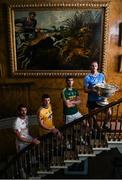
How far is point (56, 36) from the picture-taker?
Result: 802 cm

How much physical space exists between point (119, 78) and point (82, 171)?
9.73 feet

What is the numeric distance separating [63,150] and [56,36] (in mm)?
3123

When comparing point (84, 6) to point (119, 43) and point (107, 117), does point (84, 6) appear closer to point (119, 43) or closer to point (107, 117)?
point (119, 43)

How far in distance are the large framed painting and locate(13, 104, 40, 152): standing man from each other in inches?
83.3

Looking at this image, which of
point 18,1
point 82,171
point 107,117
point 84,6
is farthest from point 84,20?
point 82,171

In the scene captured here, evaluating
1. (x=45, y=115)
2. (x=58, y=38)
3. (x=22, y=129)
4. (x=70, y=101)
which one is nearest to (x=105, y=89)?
(x=70, y=101)

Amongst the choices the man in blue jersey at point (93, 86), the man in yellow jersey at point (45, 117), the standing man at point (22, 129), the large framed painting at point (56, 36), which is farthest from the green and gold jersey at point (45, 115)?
the large framed painting at point (56, 36)

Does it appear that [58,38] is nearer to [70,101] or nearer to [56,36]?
[56,36]

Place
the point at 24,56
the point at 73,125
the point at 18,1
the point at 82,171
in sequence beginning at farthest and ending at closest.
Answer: the point at 82,171 < the point at 24,56 < the point at 18,1 < the point at 73,125

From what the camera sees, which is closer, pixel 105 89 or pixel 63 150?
pixel 105 89

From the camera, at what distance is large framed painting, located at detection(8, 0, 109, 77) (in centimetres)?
774

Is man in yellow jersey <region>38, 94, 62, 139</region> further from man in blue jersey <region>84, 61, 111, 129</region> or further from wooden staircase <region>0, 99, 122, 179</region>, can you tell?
man in blue jersey <region>84, 61, 111, 129</region>

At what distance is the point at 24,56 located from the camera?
822cm

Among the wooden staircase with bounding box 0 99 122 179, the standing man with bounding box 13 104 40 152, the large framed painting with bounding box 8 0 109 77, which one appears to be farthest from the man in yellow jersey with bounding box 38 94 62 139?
the large framed painting with bounding box 8 0 109 77
